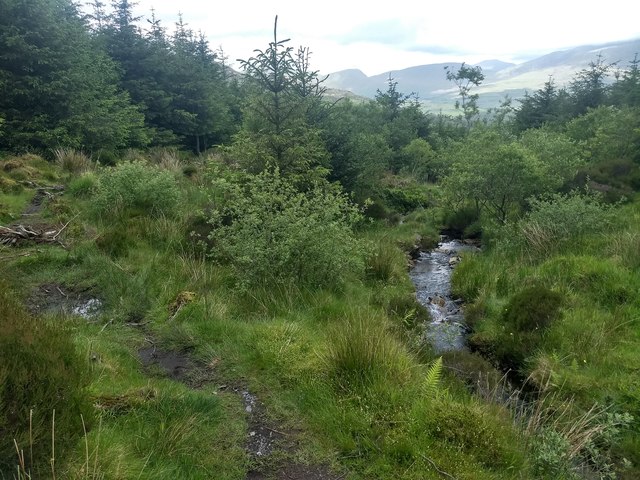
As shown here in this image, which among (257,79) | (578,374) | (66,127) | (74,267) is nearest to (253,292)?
(74,267)

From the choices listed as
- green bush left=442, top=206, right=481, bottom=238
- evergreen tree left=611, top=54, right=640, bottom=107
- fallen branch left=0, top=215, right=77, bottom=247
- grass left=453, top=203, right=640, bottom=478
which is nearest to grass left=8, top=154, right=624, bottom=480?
grass left=453, top=203, right=640, bottom=478

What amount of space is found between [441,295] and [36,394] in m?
9.37

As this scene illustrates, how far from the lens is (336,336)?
4.72 meters

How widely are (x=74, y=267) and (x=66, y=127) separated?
444 inches

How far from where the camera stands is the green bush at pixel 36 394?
235cm

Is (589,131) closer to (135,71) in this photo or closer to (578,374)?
(578,374)

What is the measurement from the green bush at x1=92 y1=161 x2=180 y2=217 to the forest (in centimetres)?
5

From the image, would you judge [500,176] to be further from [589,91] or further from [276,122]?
[589,91]

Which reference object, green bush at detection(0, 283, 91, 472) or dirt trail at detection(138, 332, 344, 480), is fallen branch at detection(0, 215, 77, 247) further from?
green bush at detection(0, 283, 91, 472)

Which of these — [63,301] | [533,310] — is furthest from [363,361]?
[63,301]

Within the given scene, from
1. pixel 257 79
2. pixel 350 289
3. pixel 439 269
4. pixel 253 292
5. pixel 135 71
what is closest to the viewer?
pixel 253 292

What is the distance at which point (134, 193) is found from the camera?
10.3 meters

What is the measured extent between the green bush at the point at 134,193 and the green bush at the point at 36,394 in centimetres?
769

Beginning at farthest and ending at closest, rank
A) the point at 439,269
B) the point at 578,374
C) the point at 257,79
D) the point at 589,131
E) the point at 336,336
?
the point at 589,131
the point at 439,269
the point at 257,79
the point at 578,374
the point at 336,336
